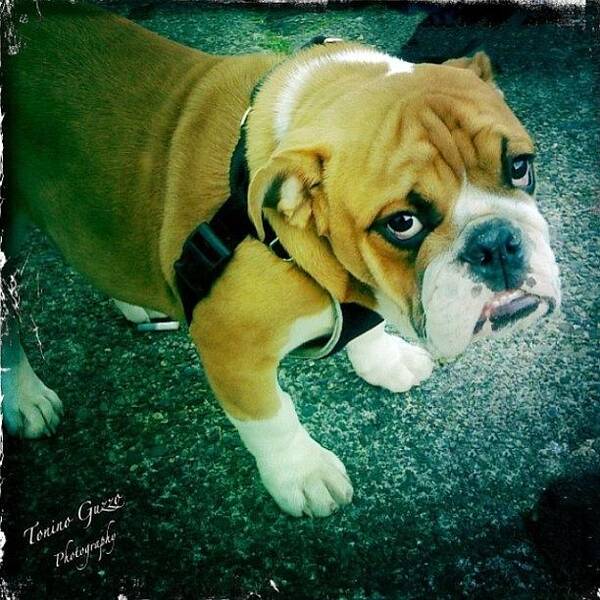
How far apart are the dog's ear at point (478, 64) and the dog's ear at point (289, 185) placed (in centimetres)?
59

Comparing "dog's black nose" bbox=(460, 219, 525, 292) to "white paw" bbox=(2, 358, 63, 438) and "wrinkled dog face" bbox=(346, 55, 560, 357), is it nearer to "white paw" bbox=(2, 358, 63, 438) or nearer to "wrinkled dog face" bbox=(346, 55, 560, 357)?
"wrinkled dog face" bbox=(346, 55, 560, 357)

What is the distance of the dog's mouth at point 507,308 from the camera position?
166 centimetres

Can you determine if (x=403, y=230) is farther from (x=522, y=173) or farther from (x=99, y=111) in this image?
(x=99, y=111)

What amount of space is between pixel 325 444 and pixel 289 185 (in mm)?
1211

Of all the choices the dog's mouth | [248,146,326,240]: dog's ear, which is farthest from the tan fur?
the dog's mouth

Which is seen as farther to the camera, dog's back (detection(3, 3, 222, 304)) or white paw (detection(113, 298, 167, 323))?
white paw (detection(113, 298, 167, 323))

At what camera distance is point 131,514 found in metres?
2.37

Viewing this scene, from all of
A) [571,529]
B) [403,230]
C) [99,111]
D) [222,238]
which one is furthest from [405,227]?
[571,529]

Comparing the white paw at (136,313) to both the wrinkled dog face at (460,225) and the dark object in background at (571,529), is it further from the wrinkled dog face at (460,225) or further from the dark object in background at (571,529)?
the dark object in background at (571,529)

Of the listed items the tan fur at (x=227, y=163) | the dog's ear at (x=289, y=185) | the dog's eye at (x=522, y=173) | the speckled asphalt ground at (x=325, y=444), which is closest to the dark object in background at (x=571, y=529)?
the speckled asphalt ground at (x=325, y=444)

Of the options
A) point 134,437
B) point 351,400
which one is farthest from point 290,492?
point 134,437

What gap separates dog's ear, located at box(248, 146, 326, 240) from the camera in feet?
5.30

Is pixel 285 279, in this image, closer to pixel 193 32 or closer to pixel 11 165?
pixel 11 165

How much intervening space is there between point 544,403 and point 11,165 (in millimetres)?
2086
